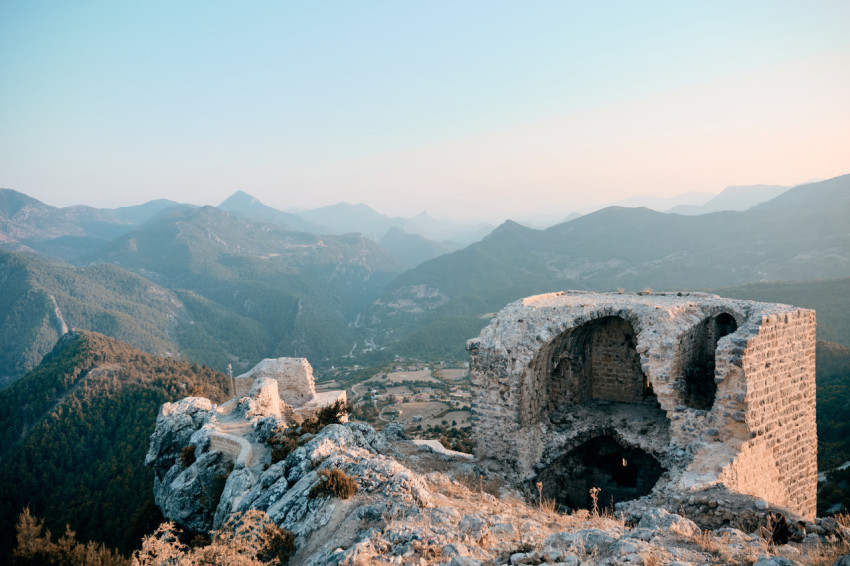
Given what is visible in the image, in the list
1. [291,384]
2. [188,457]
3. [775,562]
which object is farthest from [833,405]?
[188,457]

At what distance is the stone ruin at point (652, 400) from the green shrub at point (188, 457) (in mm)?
8128

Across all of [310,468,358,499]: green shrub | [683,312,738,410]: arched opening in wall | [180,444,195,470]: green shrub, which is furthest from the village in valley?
[310,468,358,499]: green shrub

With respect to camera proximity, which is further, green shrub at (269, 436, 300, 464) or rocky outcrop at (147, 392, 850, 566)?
green shrub at (269, 436, 300, 464)

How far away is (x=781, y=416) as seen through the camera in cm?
1225

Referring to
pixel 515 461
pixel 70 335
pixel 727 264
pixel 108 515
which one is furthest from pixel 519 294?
pixel 515 461

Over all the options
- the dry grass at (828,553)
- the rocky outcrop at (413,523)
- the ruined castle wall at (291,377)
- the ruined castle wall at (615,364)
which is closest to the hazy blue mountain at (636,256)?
the ruined castle wall at (615,364)

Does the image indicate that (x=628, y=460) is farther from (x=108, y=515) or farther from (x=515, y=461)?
(x=108, y=515)

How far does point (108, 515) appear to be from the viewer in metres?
29.1

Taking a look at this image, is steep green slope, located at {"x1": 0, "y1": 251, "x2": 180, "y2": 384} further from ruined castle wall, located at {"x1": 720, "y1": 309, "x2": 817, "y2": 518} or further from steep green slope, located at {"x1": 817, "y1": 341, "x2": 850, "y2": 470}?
ruined castle wall, located at {"x1": 720, "y1": 309, "x2": 817, "y2": 518}

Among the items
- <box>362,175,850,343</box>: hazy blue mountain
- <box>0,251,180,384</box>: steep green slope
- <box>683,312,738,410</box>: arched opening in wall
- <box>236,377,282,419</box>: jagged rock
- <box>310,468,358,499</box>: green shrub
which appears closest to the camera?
<box>310,468,358,499</box>: green shrub

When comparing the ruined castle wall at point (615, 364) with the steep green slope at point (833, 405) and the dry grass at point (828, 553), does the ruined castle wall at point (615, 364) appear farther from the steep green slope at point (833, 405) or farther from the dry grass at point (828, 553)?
the steep green slope at point (833, 405)

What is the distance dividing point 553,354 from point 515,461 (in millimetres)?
3512

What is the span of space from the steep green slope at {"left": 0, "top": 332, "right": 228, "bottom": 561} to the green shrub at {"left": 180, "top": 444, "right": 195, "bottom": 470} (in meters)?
12.6

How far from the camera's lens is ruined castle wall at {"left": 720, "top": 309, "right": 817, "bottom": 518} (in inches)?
448
